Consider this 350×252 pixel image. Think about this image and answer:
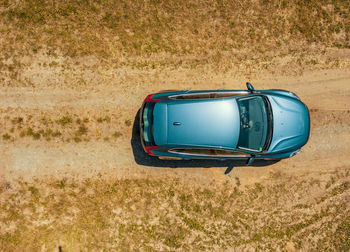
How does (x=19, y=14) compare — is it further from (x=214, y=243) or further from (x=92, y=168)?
(x=214, y=243)

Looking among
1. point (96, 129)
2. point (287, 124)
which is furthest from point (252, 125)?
point (96, 129)

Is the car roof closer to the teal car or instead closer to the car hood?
the teal car

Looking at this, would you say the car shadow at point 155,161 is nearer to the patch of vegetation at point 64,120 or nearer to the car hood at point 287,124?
the car hood at point 287,124

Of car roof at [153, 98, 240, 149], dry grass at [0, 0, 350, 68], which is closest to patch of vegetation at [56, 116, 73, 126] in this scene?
dry grass at [0, 0, 350, 68]

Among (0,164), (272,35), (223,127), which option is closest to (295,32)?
(272,35)

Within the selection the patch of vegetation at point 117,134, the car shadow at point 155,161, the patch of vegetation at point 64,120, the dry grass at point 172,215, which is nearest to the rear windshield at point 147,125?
the car shadow at point 155,161

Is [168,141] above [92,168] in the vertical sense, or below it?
above
